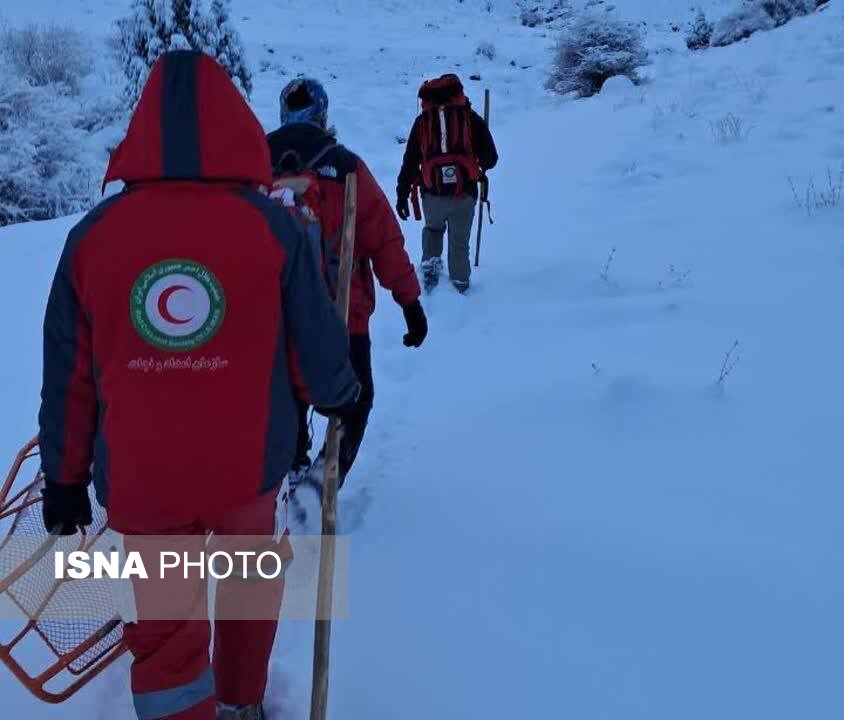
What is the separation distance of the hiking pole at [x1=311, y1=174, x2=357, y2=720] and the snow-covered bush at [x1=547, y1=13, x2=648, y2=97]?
13.2 m

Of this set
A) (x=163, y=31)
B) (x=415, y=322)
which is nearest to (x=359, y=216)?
(x=415, y=322)

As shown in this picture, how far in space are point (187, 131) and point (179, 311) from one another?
384 mm

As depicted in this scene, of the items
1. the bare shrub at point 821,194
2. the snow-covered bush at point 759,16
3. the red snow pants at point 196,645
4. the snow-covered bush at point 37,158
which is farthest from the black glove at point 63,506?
the snow-covered bush at point 759,16

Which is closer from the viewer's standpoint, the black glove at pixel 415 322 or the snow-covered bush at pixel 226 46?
the black glove at pixel 415 322

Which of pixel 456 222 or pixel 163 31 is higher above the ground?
pixel 163 31

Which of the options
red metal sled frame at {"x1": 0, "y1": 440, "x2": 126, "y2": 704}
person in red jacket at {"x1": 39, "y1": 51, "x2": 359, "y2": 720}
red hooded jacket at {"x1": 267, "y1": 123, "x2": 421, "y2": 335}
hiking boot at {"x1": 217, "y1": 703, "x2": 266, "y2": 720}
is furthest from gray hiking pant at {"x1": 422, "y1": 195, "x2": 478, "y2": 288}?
hiking boot at {"x1": 217, "y1": 703, "x2": 266, "y2": 720}

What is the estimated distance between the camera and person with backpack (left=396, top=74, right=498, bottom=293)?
5.48m

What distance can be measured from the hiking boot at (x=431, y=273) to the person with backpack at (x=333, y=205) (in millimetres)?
2985

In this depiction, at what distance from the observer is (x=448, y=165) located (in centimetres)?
562

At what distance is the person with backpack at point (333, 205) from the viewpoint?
256cm

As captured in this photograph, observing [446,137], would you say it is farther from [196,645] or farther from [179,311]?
[196,645]

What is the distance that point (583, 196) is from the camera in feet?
25.0

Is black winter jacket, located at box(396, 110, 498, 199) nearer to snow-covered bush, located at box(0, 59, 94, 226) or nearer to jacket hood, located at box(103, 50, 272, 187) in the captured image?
jacket hood, located at box(103, 50, 272, 187)

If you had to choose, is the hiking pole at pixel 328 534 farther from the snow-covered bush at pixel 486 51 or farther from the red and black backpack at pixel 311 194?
the snow-covered bush at pixel 486 51
